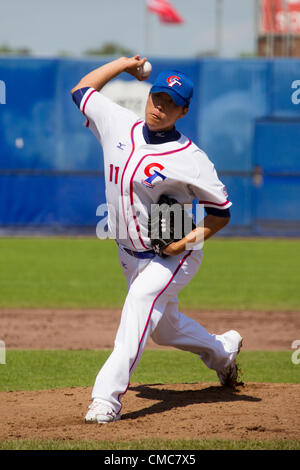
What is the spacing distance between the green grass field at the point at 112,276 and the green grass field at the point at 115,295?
0.04ft

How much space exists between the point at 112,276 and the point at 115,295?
72.1 inches

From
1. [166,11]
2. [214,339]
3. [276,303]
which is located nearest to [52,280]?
[276,303]

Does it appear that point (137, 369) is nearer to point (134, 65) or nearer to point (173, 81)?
point (134, 65)

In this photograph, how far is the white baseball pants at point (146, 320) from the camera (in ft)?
14.0

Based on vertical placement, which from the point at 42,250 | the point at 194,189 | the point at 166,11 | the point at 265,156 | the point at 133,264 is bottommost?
the point at 42,250

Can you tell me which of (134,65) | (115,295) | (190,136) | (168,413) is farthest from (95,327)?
(190,136)

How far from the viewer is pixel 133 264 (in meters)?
4.62

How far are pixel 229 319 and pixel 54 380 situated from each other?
320 cm

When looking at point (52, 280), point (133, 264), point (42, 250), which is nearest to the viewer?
point (133, 264)

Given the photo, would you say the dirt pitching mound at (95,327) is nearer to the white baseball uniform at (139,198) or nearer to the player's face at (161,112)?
the white baseball uniform at (139,198)

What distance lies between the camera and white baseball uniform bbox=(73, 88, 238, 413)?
4.32 m

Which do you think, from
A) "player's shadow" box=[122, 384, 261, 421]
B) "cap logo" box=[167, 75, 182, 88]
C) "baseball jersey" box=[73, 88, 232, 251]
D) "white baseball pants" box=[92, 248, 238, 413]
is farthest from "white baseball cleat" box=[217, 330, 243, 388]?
"cap logo" box=[167, 75, 182, 88]

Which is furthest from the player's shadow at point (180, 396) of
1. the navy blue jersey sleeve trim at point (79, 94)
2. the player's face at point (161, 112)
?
the navy blue jersey sleeve trim at point (79, 94)

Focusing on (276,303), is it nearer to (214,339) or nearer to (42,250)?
(214,339)
